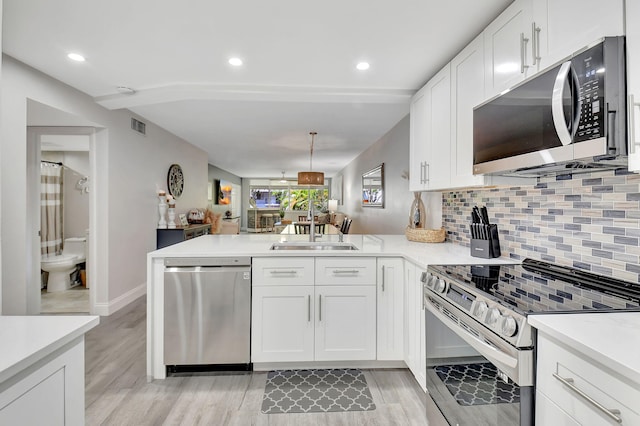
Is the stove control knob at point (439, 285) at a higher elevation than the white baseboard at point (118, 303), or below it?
higher

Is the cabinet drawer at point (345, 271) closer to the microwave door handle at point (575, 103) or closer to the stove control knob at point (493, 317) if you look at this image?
the stove control knob at point (493, 317)

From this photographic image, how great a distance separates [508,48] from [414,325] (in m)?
1.67

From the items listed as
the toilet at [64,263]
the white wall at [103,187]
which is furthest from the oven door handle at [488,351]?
the toilet at [64,263]

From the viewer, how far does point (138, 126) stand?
13.9ft

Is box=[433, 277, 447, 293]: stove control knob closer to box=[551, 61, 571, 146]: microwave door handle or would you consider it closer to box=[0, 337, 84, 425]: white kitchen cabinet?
box=[551, 61, 571, 146]: microwave door handle

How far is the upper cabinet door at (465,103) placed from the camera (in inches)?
75.1

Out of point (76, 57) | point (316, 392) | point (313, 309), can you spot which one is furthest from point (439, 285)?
point (76, 57)

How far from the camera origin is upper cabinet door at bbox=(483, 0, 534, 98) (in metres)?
1.50

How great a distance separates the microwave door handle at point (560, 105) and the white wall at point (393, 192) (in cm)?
183

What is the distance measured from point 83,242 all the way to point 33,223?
5.51ft

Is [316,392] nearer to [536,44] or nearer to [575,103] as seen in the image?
[575,103]

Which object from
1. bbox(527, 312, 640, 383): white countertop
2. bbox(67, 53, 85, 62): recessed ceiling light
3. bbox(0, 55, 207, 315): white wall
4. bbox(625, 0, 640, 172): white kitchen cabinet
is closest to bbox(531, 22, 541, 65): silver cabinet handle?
bbox(625, 0, 640, 172): white kitchen cabinet

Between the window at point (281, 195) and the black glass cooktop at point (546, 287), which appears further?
the window at point (281, 195)

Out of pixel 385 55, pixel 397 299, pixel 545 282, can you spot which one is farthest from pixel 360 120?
pixel 545 282
